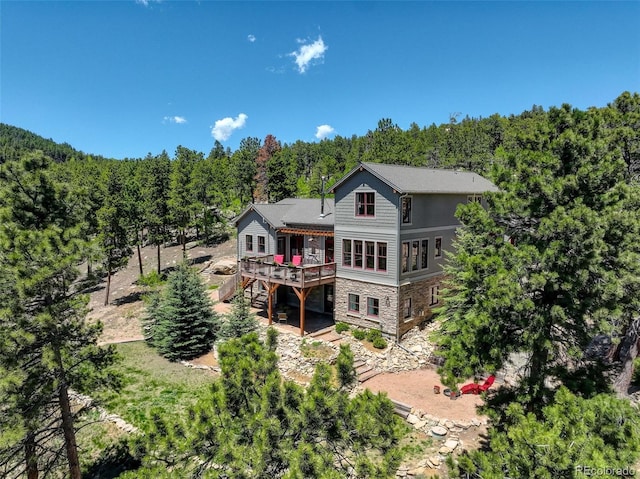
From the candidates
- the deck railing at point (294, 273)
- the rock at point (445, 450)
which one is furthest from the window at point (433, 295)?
the rock at point (445, 450)

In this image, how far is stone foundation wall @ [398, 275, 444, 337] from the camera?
21062mm

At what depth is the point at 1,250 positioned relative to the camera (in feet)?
29.6

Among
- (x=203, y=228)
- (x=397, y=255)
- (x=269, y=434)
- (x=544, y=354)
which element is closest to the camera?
(x=269, y=434)

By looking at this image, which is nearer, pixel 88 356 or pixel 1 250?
pixel 1 250

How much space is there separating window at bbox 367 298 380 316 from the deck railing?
278 centimetres

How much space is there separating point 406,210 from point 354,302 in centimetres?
624

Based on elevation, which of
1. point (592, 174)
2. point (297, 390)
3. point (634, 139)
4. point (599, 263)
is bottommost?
point (297, 390)

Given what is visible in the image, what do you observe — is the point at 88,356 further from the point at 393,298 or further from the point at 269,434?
the point at 393,298

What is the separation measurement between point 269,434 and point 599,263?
8.12m

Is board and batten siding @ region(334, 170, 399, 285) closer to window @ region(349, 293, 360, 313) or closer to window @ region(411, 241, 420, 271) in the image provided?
window @ region(349, 293, 360, 313)

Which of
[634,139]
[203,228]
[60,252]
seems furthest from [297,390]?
[203,228]

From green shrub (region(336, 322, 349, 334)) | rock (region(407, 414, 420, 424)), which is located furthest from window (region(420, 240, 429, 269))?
rock (region(407, 414, 420, 424))

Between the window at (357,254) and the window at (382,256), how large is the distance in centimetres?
132

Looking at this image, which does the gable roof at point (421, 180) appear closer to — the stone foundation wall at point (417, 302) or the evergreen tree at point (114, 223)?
the stone foundation wall at point (417, 302)
